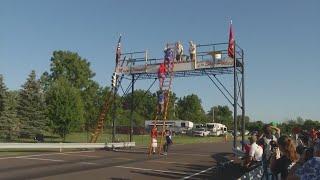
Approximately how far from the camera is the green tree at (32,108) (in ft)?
168

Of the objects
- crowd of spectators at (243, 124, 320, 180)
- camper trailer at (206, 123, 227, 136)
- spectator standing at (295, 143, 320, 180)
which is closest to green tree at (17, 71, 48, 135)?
crowd of spectators at (243, 124, 320, 180)

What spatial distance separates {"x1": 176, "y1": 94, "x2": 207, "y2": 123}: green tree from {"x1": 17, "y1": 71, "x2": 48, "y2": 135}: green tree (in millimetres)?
83440

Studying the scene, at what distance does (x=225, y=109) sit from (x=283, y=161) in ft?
557

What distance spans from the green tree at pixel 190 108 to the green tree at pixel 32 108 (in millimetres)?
83440

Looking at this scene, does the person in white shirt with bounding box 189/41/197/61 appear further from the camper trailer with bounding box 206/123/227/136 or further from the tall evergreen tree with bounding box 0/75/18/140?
the camper trailer with bounding box 206/123/227/136

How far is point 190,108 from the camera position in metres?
140

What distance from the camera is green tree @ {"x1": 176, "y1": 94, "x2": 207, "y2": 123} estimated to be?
448 feet

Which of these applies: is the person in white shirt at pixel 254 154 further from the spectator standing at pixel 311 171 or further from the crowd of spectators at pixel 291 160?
the spectator standing at pixel 311 171

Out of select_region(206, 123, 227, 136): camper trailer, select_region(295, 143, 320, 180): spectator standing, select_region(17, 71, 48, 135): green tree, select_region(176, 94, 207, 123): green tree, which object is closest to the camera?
select_region(295, 143, 320, 180): spectator standing

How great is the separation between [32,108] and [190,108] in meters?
90.0

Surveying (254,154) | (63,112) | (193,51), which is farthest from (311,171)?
(63,112)

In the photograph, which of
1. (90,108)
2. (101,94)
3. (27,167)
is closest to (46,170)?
(27,167)

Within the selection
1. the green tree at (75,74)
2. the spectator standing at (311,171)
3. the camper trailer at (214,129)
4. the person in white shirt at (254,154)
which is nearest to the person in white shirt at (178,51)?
the person in white shirt at (254,154)

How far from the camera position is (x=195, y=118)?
133250 millimetres
